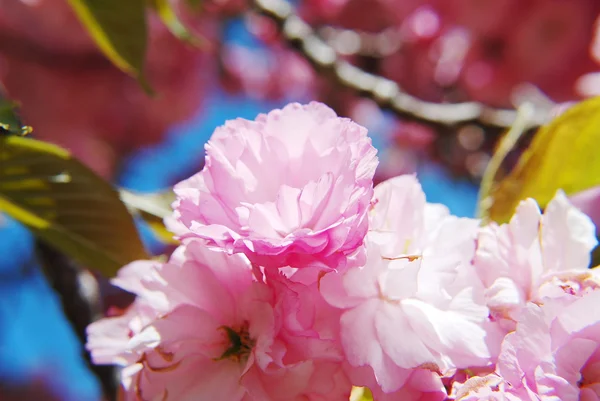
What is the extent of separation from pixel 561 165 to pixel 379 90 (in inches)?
20.0

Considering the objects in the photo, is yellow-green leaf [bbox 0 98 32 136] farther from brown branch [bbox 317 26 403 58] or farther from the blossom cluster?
brown branch [bbox 317 26 403 58]

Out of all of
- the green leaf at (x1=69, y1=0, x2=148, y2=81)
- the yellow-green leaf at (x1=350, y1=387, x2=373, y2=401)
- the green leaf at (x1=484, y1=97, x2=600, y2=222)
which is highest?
the green leaf at (x1=484, y1=97, x2=600, y2=222)

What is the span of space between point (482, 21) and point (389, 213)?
1.05 m

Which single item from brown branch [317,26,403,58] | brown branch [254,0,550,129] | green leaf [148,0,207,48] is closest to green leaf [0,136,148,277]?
green leaf [148,0,207,48]

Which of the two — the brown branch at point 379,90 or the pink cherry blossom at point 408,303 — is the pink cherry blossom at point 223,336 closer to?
the pink cherry blossom at point 408,303

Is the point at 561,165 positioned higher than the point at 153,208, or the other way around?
the point at 561,165

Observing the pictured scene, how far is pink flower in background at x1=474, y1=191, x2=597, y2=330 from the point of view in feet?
1.02

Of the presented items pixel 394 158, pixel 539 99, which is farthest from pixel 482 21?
pixel 394 158

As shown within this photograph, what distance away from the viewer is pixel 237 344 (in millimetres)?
316

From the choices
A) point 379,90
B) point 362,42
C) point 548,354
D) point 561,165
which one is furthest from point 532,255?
point 362,42

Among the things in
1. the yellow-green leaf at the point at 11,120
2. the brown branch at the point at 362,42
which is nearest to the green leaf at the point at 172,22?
the yellow-green leaf at the point at 11,120

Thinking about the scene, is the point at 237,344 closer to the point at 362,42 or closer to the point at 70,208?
the point at 70,208

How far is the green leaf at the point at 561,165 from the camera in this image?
0.46 metres

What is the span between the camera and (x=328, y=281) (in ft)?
0.94
